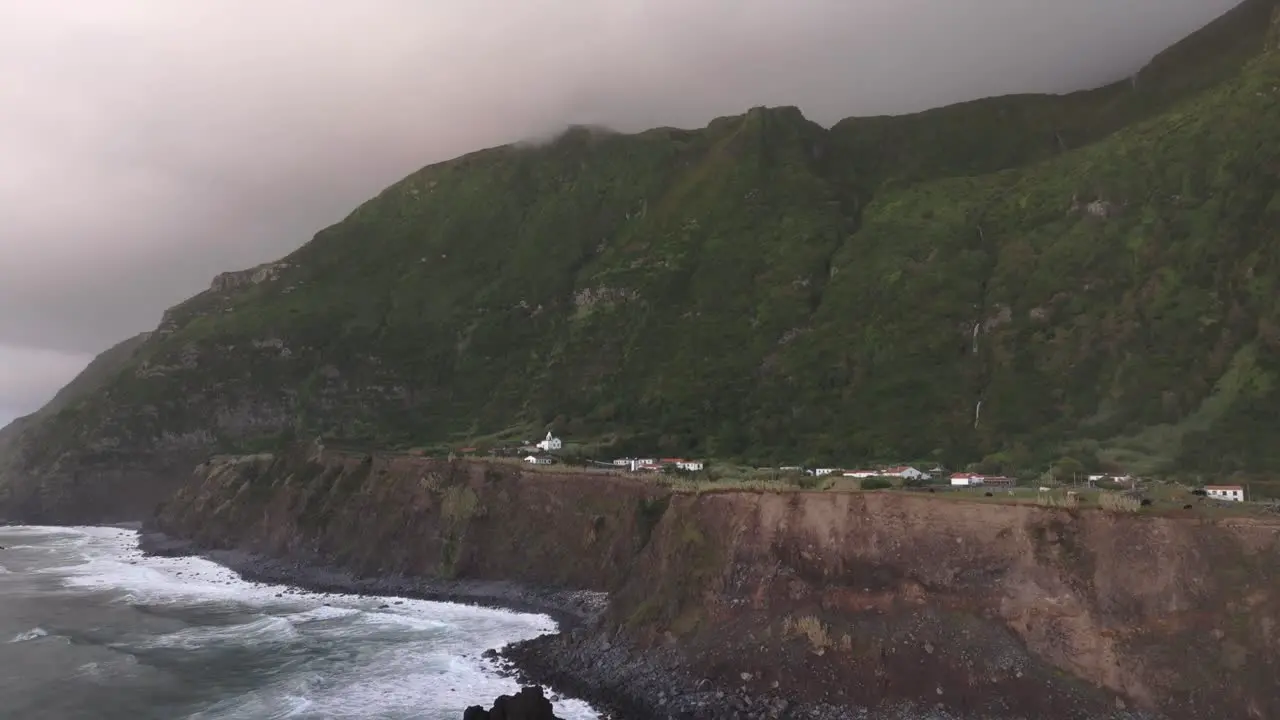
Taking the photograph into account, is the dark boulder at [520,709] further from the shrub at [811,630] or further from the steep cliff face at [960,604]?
the shrub at [811,630]

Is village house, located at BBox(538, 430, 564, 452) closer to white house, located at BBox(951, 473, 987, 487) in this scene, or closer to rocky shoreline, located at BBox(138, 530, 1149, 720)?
rocky shoreline, located at BBox(138, 530, 1149, 720)

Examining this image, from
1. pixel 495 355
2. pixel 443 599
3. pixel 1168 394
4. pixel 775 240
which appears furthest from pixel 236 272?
pixel 1168 394

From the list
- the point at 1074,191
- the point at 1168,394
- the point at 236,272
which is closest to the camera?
the point at 1168,394

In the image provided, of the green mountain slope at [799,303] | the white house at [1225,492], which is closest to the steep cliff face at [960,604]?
the white house at [1225,492]

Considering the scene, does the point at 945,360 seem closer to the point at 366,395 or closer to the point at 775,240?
the point at 775,240

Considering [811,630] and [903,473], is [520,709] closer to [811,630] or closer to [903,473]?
[811,630]

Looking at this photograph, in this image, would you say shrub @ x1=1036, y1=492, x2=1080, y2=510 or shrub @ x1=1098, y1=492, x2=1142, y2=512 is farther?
shrub @ x1=1036, y1=492, x2=1080, y2=510

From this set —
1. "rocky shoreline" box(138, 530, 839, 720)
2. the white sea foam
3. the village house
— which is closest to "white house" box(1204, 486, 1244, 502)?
"rocky shoreline" box(138, 530, 839, 720)
